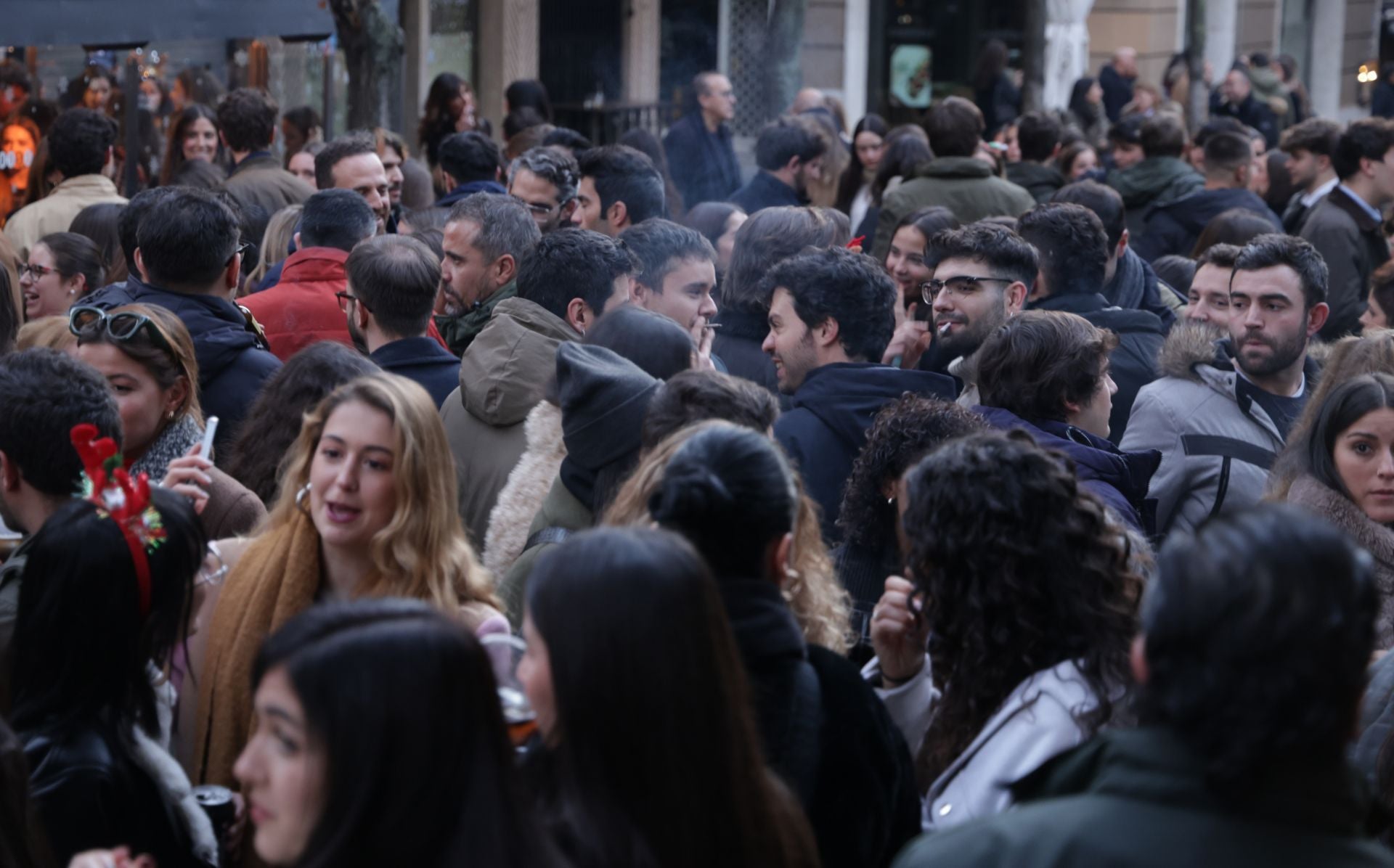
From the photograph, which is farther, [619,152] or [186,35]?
[186,35]

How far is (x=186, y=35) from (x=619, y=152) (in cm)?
305

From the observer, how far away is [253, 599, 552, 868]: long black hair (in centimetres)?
184

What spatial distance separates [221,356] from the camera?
15.5 feet

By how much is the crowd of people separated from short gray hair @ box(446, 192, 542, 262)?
0.02 meters

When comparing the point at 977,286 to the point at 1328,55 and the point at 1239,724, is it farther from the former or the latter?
the point at 1328,55

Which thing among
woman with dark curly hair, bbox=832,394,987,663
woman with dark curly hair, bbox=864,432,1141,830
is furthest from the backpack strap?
woman with dark curly hair, bbox=864,432,1141,830

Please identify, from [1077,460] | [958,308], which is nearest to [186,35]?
[958,308]

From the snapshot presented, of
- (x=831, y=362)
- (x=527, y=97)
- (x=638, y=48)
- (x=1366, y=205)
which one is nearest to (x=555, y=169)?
(x=831, y=362)

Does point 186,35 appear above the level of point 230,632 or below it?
above

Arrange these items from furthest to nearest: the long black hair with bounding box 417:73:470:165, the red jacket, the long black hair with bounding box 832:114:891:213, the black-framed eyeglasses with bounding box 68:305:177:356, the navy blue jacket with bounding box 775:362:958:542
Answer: the long black hair with bounding box 832:114:891:213 < the long black hair with bounding box 417:73:470:165 < the red jacket < the navy blue jacket with bounding box 775:362:958:542 < the black-framed eyeglasses with bounding box 68:305:177:356

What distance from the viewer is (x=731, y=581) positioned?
2457mm

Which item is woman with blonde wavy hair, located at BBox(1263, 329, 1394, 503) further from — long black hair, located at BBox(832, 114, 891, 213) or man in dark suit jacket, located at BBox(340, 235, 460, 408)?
long black hair, located at BBox(832, 114, 891, 213)

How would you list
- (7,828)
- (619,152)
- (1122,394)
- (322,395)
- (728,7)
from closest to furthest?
(7,828), (322,395), (1122,394), (619,152), (728,7)

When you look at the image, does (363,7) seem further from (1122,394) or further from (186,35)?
(1122,394)
